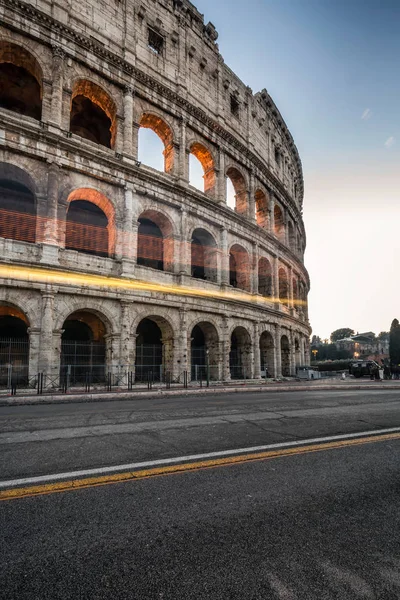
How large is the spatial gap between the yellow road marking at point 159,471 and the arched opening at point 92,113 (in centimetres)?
2013

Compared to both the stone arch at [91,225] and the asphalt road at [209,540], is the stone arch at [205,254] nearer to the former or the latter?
the stone arch at [91,225]

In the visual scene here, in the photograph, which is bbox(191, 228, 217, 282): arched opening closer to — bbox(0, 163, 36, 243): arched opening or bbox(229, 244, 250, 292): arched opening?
bbox(229, 244, 250, 292): arched opening

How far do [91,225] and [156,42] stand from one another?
43.7 feet

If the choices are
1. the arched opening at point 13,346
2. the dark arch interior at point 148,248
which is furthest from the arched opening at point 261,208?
the arched opening at point 13,346

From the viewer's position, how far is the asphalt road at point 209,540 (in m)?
1.81

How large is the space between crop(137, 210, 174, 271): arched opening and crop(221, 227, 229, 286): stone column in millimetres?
4150

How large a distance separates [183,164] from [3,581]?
22775 millimetres

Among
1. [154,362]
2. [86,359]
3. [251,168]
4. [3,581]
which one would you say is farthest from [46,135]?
[3,581]

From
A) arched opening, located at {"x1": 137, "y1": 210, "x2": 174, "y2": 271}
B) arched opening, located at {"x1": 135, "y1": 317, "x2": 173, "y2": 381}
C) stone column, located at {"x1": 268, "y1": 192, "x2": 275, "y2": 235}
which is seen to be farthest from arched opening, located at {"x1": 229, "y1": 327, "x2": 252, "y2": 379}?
stone column, located at {"x1": 268, "y1": 192, "x2": 275, "y2": 235}

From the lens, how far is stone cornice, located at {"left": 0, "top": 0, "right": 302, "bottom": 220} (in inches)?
667

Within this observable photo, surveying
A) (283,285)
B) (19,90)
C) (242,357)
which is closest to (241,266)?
(242,357)

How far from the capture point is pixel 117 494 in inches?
118

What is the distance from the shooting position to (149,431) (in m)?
5.63

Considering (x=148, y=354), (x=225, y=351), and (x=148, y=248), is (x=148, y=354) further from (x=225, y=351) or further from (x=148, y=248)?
(x=148, y=248)
